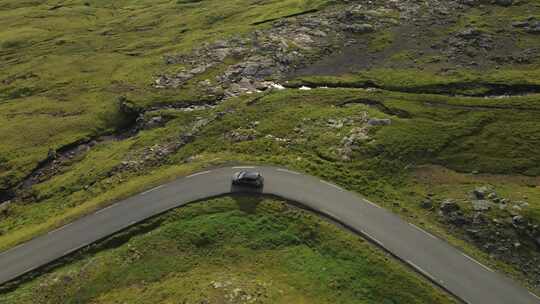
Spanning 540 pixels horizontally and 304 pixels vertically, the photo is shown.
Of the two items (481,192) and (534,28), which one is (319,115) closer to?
(481,192)

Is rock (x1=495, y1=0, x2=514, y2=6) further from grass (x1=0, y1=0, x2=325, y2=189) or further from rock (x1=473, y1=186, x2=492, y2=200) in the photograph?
rock (x1=473, y1=186, x2=492, y2=200)

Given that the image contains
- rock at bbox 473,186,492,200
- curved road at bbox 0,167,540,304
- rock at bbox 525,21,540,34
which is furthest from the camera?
rock at bbox 525,21,540,34

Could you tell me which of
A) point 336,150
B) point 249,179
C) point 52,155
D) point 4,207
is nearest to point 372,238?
point 249,179

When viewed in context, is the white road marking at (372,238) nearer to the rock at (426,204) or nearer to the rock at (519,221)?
the rock at (426,204)

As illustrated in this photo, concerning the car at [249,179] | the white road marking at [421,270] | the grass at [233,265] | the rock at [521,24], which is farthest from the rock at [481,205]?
the rock at [521,24]

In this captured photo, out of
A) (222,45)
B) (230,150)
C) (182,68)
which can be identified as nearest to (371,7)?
(222,45)

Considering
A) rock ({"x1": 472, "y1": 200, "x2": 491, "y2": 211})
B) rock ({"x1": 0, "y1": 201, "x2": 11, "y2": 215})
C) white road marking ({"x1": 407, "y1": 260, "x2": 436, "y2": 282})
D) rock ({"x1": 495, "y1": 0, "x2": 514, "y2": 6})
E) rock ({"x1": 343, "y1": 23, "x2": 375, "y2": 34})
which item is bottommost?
rock ({"x1": 0, "y1": 201, "x2": 11, "y2": 215})

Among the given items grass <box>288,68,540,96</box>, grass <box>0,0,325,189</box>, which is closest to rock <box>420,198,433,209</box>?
grass <box>288,68,540,96</box>

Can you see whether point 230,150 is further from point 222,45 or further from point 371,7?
point 371,7
